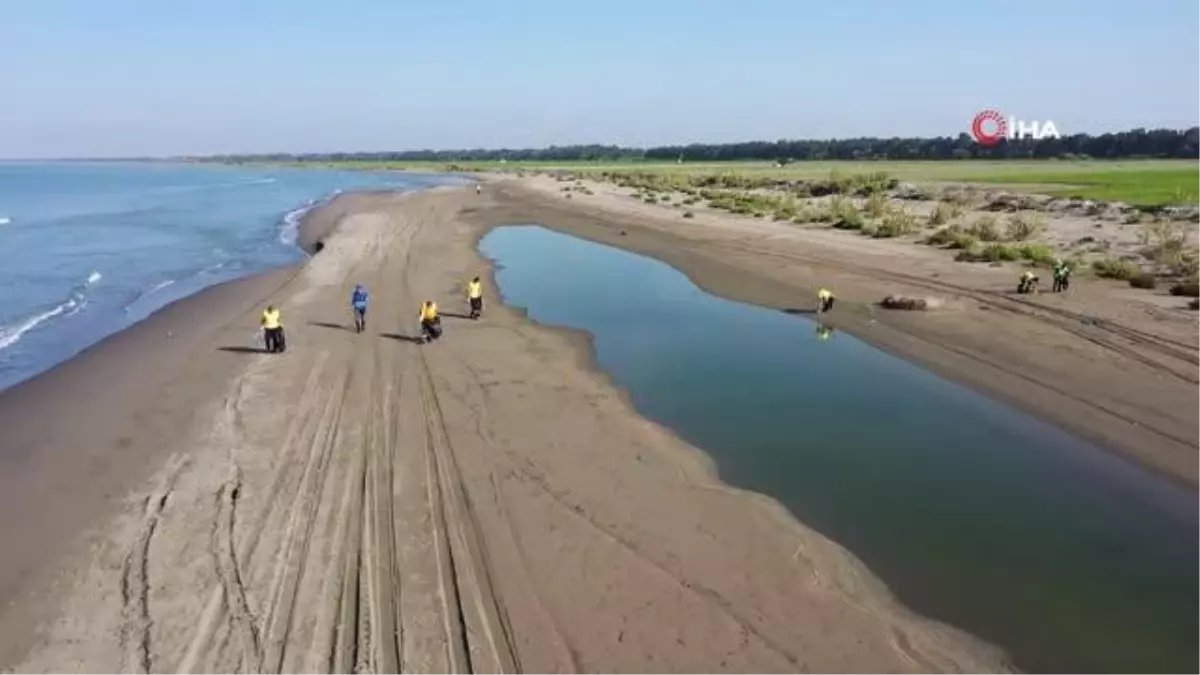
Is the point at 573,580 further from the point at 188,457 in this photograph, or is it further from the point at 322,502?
the point at 188,457

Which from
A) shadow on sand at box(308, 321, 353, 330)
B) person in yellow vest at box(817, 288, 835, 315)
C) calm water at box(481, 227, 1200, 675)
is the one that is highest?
person in yellow vest at box(817, 288, 835, 315)

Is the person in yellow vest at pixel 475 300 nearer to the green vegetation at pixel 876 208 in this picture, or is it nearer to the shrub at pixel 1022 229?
the shrub at pixel 1022 229

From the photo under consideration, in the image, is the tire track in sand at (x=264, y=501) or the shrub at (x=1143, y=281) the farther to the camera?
the shrub at (x=1143, y=281)

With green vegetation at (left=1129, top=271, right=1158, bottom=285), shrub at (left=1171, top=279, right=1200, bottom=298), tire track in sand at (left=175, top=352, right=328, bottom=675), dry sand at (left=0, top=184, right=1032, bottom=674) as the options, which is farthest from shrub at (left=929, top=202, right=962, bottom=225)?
tire track in sand at (left=175, top=352, right=328, bottom=675)

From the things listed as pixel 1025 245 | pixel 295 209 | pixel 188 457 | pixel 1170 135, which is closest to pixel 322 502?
pixel 188 457

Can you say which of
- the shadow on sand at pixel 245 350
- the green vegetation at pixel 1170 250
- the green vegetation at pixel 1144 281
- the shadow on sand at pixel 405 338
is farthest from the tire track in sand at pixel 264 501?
the green vegetation at pixel 1170 250

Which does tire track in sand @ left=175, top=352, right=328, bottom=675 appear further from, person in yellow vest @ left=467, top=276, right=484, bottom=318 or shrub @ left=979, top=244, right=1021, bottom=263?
shrub @ left=979, top=244, right=1021, bottom=263

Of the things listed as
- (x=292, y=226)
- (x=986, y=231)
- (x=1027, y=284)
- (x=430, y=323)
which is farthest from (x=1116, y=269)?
(x=292, y=226)
